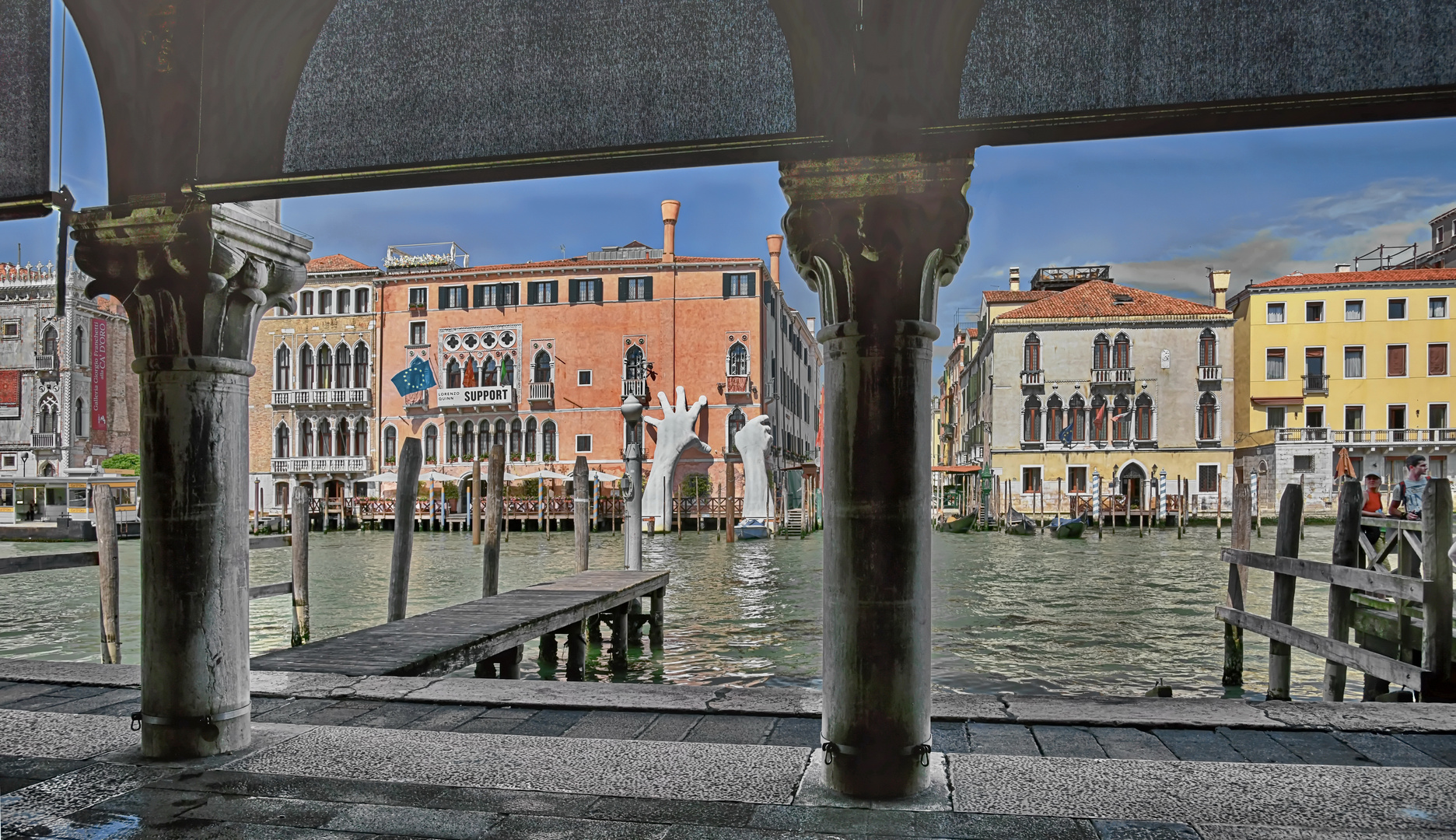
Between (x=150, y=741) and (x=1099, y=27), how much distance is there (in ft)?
11.1

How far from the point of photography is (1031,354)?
122 feet

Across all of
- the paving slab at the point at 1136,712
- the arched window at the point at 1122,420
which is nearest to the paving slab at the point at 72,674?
the paving slab at the point at 1136,712

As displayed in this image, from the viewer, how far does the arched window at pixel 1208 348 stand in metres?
36.4

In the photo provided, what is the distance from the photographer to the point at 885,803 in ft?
9.18

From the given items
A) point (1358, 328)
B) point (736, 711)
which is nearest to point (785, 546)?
point (736, 711)

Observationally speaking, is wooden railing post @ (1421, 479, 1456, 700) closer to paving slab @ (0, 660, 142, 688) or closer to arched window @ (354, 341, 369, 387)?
paving slab @ (0, 660, 142, 688)

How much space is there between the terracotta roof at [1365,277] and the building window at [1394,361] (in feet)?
7.36

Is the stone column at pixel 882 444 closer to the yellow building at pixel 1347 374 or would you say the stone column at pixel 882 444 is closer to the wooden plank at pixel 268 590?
the wooden plank at pixel 268 590

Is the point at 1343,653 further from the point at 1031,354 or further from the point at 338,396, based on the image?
the point at 338,396

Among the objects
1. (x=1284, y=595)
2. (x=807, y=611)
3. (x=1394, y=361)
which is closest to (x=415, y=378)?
(x=807, y=611)

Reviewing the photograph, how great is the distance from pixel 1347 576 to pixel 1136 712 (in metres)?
2.66

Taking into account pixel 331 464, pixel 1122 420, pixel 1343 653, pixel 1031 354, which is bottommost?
pixel 1343 653

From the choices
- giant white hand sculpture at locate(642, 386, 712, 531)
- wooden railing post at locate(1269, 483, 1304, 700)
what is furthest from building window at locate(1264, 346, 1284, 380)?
wooden railing post at locate(1269, 483, 1304, 700)

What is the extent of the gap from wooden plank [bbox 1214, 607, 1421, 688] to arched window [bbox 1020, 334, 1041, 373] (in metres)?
31.2
